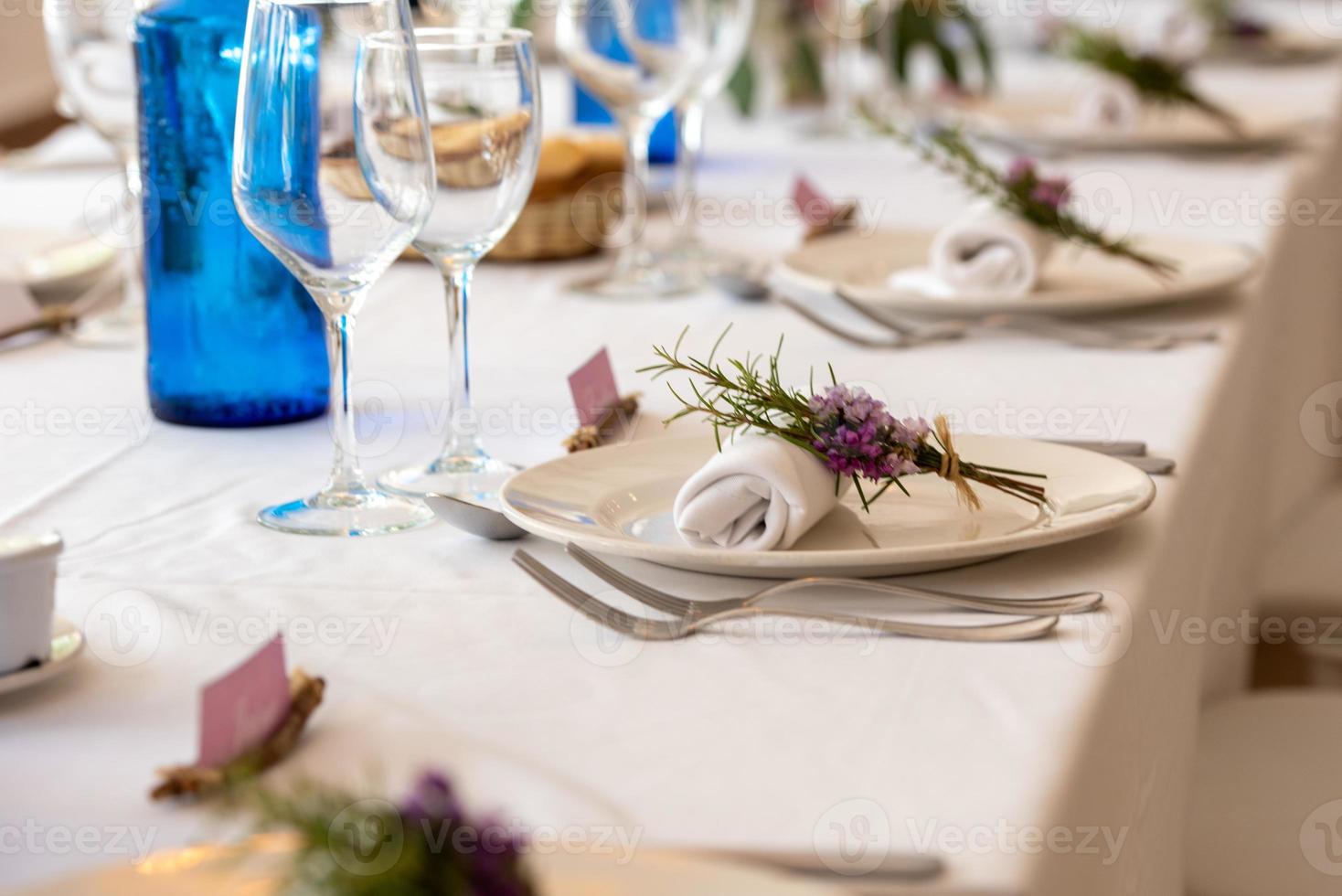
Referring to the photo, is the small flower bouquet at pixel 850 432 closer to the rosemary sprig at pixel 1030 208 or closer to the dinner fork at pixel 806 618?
the dinner fork at pixel 806 618

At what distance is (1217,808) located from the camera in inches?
44.1

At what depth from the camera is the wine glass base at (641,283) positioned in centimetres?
151

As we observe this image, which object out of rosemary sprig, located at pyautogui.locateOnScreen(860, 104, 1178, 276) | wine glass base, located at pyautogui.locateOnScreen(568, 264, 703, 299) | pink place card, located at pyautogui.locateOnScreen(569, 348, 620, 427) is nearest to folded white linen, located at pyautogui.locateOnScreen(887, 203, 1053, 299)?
rosemary sprig, located at pyautogui.locateOnScreen(860, 104, 1178, 276)

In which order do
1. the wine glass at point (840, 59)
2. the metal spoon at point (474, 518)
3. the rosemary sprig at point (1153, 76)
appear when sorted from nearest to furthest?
the metal spoon at point (474, 518), the rosemary sprig at point (1153, 76), the wine glass at point (840, 59)

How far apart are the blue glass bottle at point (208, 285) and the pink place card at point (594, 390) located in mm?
196

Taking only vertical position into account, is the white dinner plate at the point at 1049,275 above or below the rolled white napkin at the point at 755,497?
below

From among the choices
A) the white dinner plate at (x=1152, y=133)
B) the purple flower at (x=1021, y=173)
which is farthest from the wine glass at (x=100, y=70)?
the white dinner plate at (x=1152, y=133)

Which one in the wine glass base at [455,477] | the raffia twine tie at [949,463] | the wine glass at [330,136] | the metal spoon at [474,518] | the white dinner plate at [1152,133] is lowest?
the wine glass base at [455,477]

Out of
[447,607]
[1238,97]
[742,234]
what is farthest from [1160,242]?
[1238,97]

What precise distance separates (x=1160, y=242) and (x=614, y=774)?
3.57ft

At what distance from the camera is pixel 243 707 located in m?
0.59

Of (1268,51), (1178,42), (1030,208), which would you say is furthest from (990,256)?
(1268,51)

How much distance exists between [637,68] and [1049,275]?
0.43 meters

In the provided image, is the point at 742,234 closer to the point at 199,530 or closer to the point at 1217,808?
the point at 1217,808
